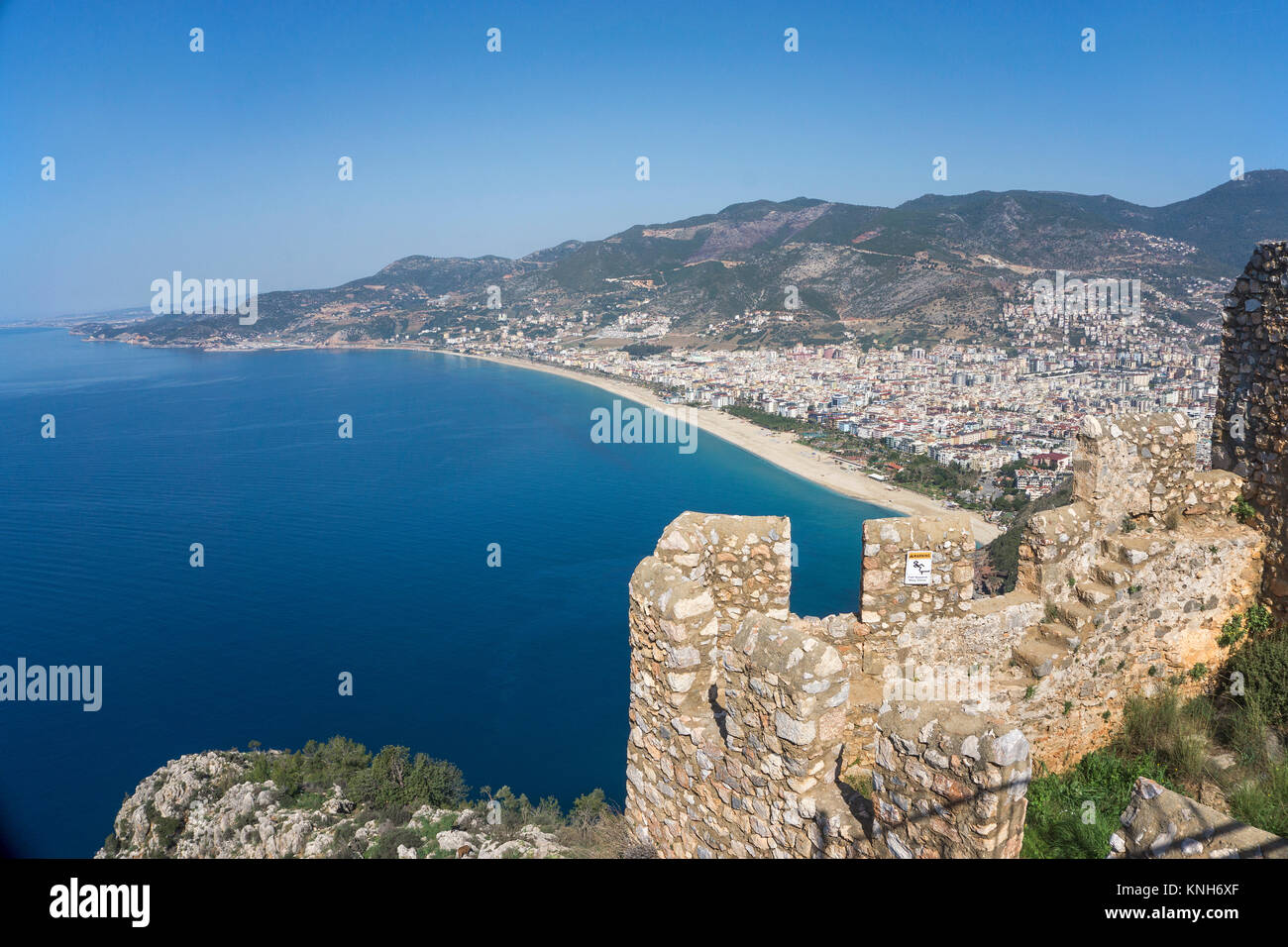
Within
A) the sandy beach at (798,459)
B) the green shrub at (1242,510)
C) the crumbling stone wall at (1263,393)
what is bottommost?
the sandy beach at (798,459)

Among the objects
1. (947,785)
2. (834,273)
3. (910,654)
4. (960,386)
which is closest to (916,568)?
(910,654)

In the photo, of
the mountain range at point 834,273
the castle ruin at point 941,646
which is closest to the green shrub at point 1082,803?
the castle ruin at point 941,646

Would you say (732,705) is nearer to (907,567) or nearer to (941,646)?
(907,567)

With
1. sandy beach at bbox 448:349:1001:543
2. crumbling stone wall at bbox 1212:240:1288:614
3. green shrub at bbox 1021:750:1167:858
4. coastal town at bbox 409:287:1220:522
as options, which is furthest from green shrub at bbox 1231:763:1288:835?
sandy beach at bbox 448:349:1001:543

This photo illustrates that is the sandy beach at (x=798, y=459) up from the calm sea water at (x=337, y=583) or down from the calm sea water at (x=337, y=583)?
up

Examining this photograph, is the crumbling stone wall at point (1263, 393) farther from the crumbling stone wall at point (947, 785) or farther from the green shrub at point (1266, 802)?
the crumbling stone wall at point (947, 785)

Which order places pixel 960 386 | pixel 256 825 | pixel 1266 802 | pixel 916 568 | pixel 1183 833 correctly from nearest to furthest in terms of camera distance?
pixel 1183 833 < pixel 1266 802 < pixel 916 568 < pixel 256 825 < pixel 960 386

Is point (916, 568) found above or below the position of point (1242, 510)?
below
